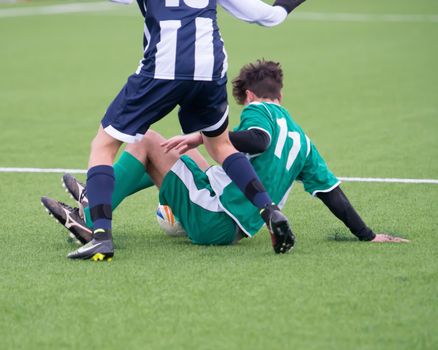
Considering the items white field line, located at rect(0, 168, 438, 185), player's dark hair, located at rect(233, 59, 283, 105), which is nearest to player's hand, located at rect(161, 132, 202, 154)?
player's dark hair, located at rect(233, 59, 283, 105)

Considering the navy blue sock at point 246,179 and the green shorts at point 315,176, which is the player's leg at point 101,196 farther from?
the green shorts at point 315,176

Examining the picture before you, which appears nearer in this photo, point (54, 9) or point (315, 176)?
point (315, 176)

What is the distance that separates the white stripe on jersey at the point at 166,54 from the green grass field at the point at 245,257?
1.01m

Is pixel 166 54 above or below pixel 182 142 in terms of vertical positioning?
above

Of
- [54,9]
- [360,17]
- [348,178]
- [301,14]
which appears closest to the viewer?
[348,178]

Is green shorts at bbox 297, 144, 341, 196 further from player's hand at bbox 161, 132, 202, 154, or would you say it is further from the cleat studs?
the cleat studs

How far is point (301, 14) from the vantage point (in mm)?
22531

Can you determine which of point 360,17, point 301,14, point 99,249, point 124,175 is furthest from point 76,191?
point 301,14

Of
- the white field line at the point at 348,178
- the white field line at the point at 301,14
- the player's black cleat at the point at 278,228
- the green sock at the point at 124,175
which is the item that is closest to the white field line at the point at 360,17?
the white field line at the point at 301,14

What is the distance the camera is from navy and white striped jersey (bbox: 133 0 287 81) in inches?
213

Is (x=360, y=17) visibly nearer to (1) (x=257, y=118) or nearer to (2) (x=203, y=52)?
(1) (x=257, y=118)

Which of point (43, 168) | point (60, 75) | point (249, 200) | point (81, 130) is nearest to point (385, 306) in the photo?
point (249, 200)

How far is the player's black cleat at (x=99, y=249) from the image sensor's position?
17.8 feet

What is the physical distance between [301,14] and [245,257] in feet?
57.6
